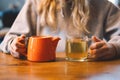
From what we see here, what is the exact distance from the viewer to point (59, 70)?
104 cm

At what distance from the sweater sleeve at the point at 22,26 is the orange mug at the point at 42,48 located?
0.25 m

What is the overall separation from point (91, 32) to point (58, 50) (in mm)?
195

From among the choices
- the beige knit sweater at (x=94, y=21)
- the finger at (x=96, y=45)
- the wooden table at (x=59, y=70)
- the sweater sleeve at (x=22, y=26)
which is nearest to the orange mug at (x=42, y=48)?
the wooden table at (x=59, y=70)

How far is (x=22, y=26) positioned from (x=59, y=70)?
1.90 feet

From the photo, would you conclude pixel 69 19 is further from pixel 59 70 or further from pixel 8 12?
pixel 8 12

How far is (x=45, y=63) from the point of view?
45.6 inches

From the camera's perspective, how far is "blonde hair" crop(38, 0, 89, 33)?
5.07 feet

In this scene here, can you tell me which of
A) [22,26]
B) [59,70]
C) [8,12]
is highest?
[8,12]

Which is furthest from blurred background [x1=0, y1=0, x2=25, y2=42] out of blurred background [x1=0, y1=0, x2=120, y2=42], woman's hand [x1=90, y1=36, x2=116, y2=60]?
woman's hand [x1=90, y1=36, x2=116, y2=60]

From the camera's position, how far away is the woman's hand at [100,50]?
3.98 ft

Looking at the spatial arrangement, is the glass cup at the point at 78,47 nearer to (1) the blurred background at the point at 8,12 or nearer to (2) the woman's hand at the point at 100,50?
(2) the woman's hand at the point at 100,50

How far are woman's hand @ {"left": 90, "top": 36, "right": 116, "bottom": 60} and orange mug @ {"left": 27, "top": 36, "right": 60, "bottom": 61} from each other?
143 millimetres

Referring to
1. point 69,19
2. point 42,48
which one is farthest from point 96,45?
point 69,19

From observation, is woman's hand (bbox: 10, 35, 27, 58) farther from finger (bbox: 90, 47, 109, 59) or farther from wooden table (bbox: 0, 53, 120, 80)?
finger (bbox: 90, 47, 109, 59)
